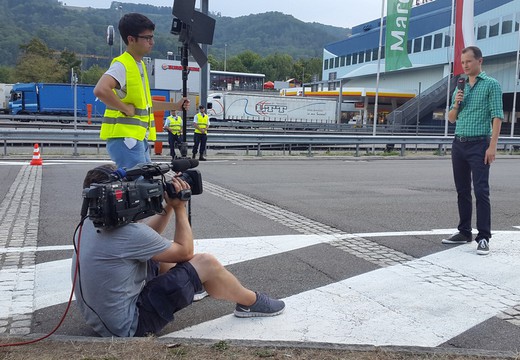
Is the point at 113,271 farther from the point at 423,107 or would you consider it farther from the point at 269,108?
the point at 423,107

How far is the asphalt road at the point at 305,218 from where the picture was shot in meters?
4.12

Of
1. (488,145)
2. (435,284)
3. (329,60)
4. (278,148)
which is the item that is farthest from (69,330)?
(329,60)

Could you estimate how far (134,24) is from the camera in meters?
4.64

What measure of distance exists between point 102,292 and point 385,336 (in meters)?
1.89

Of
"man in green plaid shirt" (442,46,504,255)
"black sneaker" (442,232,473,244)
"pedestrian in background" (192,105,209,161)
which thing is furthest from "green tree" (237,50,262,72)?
"black sneaker" (442,232,473,244)

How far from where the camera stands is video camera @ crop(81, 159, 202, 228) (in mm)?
3162

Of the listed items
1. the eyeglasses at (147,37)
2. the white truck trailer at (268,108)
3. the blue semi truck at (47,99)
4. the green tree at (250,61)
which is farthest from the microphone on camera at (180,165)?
the green tree at (250,61)

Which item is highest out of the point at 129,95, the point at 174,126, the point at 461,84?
the point at 461,84

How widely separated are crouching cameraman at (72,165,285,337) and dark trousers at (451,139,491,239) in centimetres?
343

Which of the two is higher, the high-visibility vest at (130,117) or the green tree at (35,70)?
the green tree at (35,70)

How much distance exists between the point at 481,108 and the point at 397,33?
21.6 metres

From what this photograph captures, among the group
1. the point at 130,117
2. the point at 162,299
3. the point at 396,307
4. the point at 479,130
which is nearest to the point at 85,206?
the point at 162,299

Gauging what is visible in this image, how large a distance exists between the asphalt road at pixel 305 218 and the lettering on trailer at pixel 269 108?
123 ft

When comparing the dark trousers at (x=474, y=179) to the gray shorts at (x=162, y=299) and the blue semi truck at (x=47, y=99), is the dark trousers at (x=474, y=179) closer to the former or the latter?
the gray shorts at (x=162, y=299)
